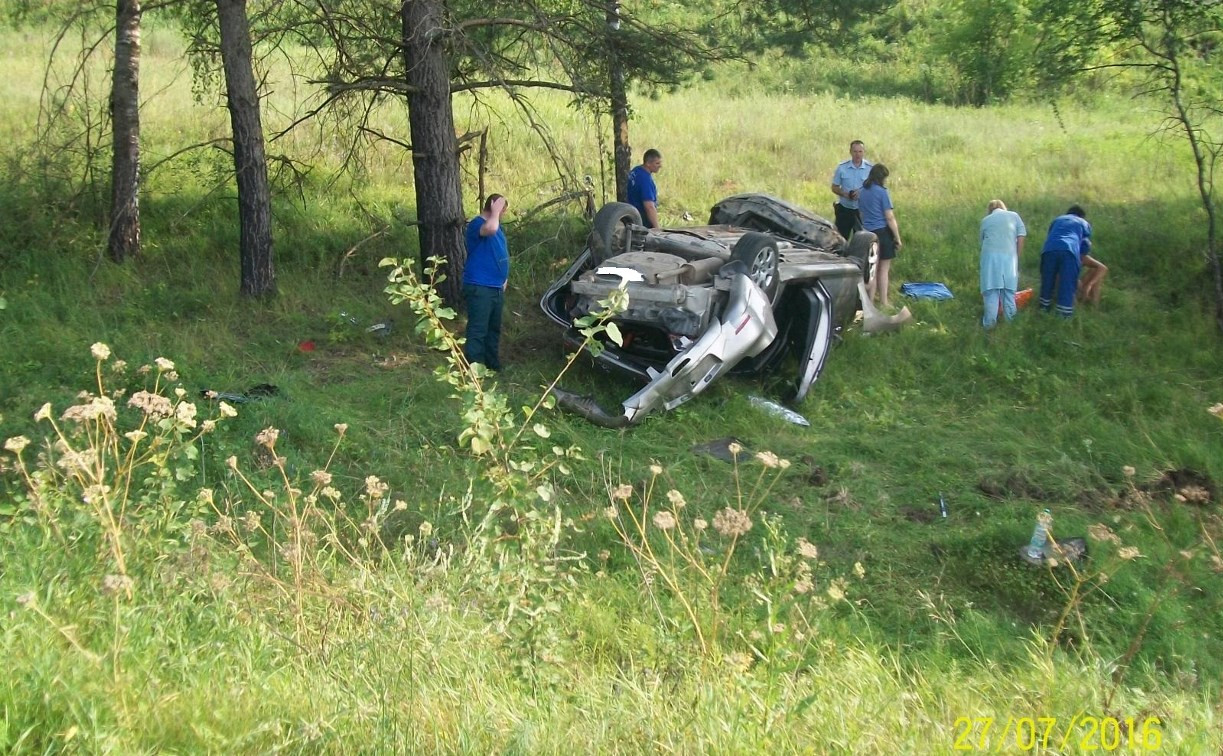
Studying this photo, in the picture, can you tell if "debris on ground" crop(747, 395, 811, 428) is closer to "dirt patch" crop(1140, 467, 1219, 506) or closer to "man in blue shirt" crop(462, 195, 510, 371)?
"man in blue shirt" crop(462, 195, 510, 371)

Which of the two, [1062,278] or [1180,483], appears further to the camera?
[1062,278]

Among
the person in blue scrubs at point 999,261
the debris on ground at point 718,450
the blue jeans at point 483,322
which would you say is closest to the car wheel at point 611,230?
the blue jeans at point 483,322

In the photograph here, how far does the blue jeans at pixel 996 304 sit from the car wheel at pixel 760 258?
335 cm

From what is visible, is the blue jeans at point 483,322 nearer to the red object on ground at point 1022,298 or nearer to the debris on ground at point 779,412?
the debris on ground at point 779,412

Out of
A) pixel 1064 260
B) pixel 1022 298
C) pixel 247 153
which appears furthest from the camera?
pixel 1022 298

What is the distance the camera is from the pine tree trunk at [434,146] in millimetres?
10567

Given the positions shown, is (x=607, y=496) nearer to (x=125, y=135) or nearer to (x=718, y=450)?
(x=718, y=450)

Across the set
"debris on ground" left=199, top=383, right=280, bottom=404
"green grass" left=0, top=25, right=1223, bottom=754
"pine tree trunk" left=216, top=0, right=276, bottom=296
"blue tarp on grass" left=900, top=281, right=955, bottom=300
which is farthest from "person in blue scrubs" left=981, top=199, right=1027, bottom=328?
"pine tree trunk" left=216, top=0, right=276, bottom=296

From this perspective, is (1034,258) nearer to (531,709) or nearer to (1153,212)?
(1153,212)

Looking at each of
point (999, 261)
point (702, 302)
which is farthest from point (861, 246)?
point (702, 302)

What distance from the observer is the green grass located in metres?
3.60

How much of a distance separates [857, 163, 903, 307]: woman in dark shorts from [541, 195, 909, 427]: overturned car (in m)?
1.07
